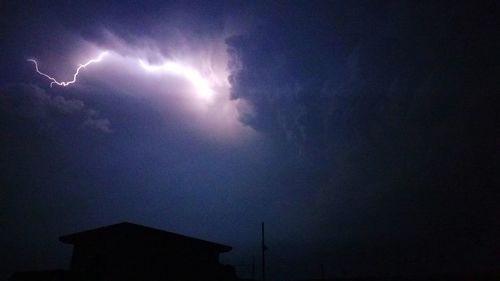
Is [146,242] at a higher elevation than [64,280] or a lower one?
higher

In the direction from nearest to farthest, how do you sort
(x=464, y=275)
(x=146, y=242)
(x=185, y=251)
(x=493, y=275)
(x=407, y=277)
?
(x=493, y=275), (x=464, y=275), (x=407, y=277), (x=146, y=242), (x=185, y=251)

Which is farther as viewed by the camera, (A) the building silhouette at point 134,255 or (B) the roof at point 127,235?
(B) the roof at point 127,235

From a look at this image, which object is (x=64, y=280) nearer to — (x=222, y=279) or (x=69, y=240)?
(x=69, y=240)

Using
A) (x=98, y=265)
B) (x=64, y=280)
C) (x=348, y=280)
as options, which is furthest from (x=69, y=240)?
(x=348, y=280)

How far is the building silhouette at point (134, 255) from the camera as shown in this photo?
16.4 meters

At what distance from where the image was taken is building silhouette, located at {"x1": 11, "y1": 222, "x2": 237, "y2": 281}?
645 inches

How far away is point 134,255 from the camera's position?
55.3 feet

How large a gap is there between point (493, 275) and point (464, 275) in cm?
143

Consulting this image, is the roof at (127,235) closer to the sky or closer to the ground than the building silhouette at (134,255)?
closer to the sky

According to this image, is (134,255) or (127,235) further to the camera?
(127,235)

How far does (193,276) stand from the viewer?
1836 cm

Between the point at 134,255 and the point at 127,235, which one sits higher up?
the point at 127,235

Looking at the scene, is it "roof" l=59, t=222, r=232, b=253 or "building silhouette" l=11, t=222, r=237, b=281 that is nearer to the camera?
"building silhouette" l=11, t=222, r=237, b=281

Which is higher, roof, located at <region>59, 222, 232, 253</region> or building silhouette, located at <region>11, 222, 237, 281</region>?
roof, located at <region>59, 222, 232, 253</region>
